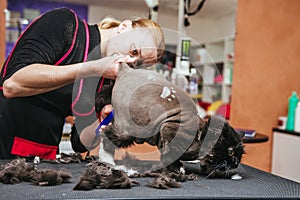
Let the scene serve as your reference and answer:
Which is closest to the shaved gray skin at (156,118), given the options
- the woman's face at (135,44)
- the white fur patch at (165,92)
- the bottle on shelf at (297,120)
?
the white fur patch at (165,92)

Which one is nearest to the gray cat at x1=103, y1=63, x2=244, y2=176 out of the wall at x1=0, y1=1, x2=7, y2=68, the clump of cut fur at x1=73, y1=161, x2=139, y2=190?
the clump of cut fur at x1=73, y1=161, x2=139, y2=190

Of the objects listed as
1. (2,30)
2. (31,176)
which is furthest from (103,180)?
(2,30)

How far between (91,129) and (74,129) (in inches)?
4.1

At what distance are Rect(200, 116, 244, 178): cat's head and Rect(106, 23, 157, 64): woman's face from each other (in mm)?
251

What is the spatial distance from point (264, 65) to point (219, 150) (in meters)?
1.95

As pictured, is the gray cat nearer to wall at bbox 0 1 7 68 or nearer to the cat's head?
the cat's head

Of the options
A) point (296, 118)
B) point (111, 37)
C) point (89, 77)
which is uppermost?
point (111, 37)

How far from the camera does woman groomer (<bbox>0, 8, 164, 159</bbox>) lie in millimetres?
826

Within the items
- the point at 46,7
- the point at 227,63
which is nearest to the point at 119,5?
the point at 46,7

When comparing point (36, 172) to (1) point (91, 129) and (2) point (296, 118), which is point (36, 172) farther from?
(2) point (296, 118)

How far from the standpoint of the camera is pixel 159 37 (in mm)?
965

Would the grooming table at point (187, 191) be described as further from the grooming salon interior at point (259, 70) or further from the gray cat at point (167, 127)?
the grooming salon interior at point (259, 70)

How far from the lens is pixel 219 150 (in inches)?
31.5

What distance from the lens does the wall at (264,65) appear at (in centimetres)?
257
